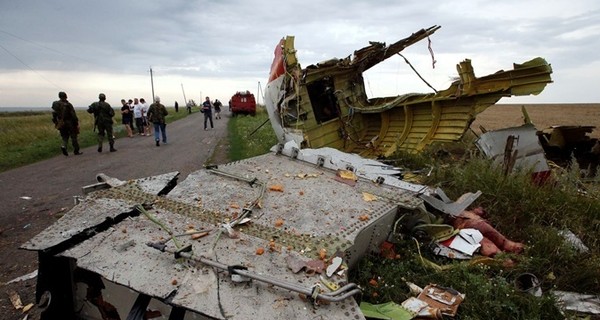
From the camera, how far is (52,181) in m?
7.14

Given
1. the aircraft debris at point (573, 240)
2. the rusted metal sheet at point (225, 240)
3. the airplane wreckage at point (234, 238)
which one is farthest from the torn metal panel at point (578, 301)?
the rusted metal sheet at point (225, 240)

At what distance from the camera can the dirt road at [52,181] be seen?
3.68m

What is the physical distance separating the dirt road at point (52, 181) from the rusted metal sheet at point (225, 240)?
2.88ft

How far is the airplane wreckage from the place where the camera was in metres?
2.19

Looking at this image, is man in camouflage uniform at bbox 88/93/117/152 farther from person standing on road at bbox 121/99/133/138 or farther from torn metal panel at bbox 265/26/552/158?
torn metal panel at bbox 265/26/552/158

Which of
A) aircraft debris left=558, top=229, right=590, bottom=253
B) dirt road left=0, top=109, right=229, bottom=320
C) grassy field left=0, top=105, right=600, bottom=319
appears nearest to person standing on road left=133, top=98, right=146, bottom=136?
dirt road left=0, top=109, right=229, bottom=320

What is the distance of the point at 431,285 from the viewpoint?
10.3 feet

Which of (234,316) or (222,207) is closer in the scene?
(234,316)

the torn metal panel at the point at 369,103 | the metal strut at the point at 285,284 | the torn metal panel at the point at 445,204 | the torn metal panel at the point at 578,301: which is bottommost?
the torn metal panel at the point at 578,301

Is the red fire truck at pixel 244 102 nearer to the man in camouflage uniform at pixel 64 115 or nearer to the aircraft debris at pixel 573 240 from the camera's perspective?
the man in camouflage uniform at pixel 64 115

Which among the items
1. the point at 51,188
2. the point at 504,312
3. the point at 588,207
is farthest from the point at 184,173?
the point at 588,207

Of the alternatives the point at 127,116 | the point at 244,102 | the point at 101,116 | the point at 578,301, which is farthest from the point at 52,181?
the point at 244,102

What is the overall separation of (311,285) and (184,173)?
5.84 m

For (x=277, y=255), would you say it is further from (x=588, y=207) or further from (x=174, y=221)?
(x=588, y=207)
